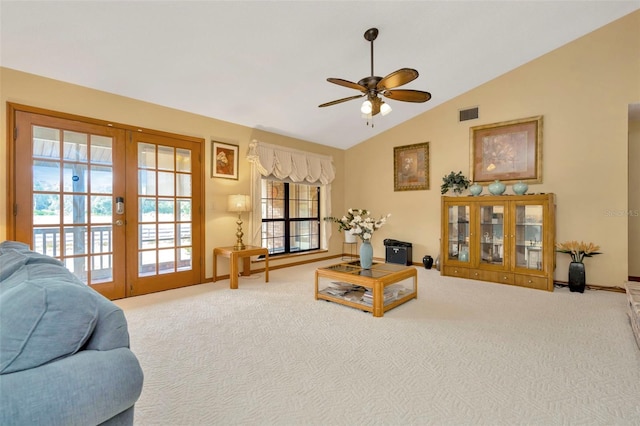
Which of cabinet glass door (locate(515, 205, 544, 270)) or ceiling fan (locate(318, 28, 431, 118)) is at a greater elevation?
ceiling fan (locate(318, 28, 431, 118))

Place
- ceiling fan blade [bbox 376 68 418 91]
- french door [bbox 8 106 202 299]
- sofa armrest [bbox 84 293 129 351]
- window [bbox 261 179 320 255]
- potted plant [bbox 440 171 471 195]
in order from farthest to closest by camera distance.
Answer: window [bbox 261 179 320 255] → potted plant [bbox 440 171 471 195] → french door [bbox 8 106 202 299] → ceiling fan blade [bbox 376 68 418 91] → sofa armrest [bbox 84 293 129 351]

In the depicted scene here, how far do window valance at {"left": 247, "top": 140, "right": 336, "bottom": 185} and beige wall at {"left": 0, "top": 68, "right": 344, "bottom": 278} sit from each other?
15 cm

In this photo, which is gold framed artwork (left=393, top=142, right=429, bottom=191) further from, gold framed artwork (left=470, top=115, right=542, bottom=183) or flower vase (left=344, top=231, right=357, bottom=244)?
flower vase (left=344, top=231, right=357, bottom=244)

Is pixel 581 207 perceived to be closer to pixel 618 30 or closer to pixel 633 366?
pixel 618 30

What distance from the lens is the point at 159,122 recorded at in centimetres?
407

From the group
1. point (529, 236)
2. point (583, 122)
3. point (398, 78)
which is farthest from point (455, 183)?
point (398, 78)

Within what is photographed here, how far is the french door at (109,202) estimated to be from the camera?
320 cm

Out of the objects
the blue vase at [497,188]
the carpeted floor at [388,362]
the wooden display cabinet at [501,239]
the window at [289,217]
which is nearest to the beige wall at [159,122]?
the window at [289,217]

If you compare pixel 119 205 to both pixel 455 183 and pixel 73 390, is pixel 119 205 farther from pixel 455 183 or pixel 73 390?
pixel 455 183

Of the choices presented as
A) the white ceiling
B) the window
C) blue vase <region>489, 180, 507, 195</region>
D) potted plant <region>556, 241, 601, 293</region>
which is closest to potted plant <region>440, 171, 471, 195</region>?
blue vase <region>489, 180, 507, 195</region>

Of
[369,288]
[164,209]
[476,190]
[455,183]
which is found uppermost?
[455,183]

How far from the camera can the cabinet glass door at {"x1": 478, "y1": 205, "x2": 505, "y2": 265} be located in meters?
4.57

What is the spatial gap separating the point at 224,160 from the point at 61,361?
4.11 m

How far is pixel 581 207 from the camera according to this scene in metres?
4.35
